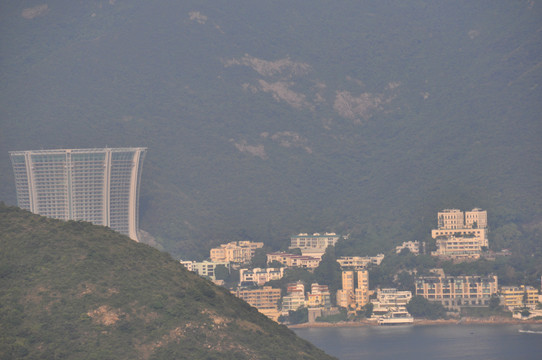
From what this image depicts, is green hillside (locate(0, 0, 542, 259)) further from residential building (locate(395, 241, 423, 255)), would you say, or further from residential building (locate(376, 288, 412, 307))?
residential building (locate(376, 288, 412, 307))

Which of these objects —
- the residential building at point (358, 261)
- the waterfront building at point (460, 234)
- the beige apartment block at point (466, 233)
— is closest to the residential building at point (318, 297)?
the residential building at point (358, 261)

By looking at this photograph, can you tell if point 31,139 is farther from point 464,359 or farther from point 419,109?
point 464,359

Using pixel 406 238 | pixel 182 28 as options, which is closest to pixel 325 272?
pixel 406 238

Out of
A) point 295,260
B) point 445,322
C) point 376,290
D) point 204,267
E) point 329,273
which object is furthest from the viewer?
point 295,260

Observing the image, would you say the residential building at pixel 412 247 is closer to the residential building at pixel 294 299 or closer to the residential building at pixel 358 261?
the residential building at pixel 358 261

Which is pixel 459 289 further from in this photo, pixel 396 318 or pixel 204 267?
pixel 204 267

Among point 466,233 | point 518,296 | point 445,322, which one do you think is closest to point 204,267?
point 466,233
